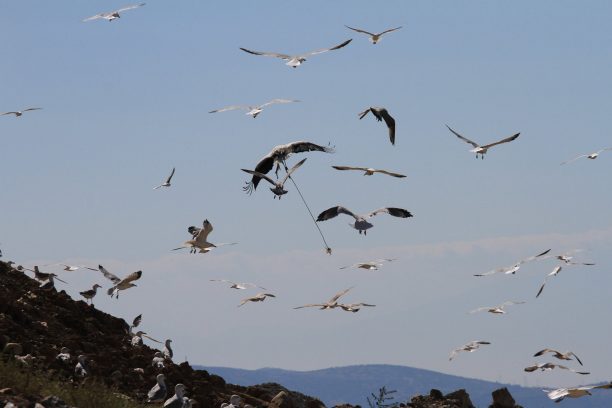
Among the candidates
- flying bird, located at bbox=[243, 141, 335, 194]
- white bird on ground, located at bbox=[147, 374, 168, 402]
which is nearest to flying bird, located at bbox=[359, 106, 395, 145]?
flying bird, located at bbox=[243, 141, 335, 194]

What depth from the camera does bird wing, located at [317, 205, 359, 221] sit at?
23016mm

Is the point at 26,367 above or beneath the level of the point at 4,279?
beneath

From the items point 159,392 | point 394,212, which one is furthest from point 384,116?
point 159,392

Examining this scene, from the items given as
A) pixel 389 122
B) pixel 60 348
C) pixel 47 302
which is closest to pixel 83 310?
pixel 47 302

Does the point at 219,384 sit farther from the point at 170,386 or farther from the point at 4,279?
the point at 4,279

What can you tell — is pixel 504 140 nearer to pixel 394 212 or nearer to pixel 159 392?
pixel 394 212

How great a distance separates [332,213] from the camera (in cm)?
2311

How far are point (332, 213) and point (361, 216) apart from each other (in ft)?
1.82

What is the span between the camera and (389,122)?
931 inches

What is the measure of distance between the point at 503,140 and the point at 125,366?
31.0 feet

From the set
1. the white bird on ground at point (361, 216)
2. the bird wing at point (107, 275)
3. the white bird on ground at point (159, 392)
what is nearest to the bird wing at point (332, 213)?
the white bird on ground at point (361, 216)

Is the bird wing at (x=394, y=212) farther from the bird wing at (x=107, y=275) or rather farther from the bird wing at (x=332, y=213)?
the bird wing at (x=107, y=275)

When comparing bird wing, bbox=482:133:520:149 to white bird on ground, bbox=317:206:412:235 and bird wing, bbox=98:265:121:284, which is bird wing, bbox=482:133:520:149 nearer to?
white bird on ground, bbox=317:206:412:235

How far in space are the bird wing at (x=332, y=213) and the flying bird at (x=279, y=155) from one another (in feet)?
4.31
